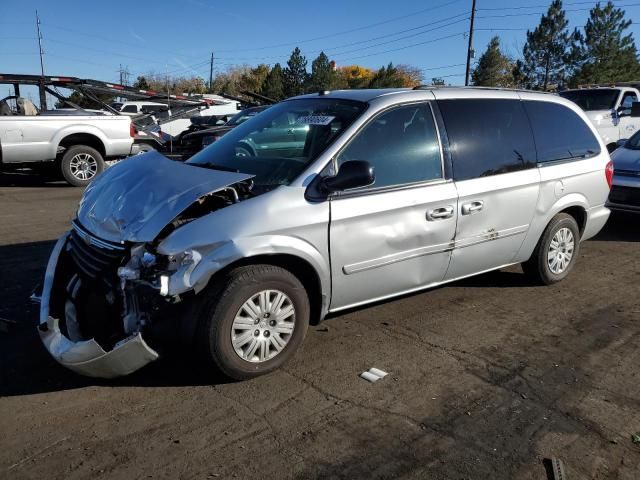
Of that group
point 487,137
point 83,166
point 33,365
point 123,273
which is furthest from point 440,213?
point 83,166

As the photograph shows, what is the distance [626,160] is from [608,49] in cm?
4268

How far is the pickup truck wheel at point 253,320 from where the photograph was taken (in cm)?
Result: 316

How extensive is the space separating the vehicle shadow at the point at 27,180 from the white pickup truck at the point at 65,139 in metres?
0.69

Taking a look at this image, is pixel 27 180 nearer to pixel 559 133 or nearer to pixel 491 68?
pixel 559 133

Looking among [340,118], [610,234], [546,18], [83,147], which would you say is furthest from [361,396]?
[546,18]

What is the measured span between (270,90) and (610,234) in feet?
175

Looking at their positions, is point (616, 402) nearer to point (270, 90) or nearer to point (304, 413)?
point (304, 413)

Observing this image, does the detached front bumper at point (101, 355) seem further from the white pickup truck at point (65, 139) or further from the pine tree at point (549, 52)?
the pine tree at point (549, 52)

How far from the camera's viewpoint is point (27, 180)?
1238 cm

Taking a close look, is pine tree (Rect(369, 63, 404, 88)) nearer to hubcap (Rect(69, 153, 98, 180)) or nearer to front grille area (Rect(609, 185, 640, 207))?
hubcap (Rect(69, 153, 98, 180))

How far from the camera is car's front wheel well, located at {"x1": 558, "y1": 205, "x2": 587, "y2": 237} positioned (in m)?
5.28

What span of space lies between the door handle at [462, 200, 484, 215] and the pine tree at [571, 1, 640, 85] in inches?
1836

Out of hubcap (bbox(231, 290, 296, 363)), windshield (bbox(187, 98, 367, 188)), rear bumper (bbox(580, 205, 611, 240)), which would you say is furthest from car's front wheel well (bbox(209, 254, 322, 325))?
rear bumper (bbox(580, 205, 611, 240))

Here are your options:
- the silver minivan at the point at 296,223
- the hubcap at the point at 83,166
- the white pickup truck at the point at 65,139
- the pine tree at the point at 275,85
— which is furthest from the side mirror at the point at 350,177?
the pine tree at the point at 275,85
